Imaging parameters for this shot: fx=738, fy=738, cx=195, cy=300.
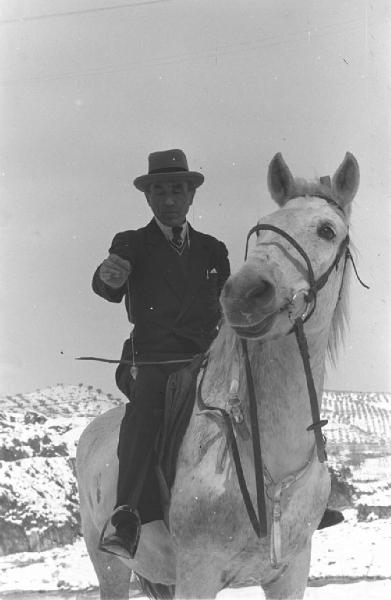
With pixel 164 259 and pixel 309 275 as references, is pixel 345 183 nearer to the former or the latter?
pixel 309 275

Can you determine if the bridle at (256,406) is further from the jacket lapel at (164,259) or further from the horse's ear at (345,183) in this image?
the jacket lapel at (164,259)

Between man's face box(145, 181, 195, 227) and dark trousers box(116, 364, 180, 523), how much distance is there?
3.03ft

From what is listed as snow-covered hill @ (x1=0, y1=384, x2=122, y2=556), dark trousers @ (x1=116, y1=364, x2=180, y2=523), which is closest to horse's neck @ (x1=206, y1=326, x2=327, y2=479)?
dark trousers @ (x1=116, y1=364, x2=180, y2=523)

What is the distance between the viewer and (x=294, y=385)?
135 inches

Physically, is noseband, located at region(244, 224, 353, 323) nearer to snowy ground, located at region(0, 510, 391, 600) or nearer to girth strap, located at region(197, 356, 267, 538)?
girth strap, located at region(197, 356, 267, 538)

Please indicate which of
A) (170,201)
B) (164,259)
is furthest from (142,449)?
(170,201)

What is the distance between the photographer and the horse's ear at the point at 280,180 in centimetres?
360

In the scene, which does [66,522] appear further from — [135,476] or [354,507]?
[135,476]

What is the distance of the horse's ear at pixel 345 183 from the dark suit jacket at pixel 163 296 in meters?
0.98

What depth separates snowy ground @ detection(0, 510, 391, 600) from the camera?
781 cm

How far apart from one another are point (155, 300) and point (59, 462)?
5.37 meters

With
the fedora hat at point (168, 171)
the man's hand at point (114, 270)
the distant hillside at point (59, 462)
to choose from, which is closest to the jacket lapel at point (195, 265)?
the fedora hat at point (168, 171)

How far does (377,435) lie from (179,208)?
5.60 m

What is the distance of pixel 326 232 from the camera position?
3.40m
